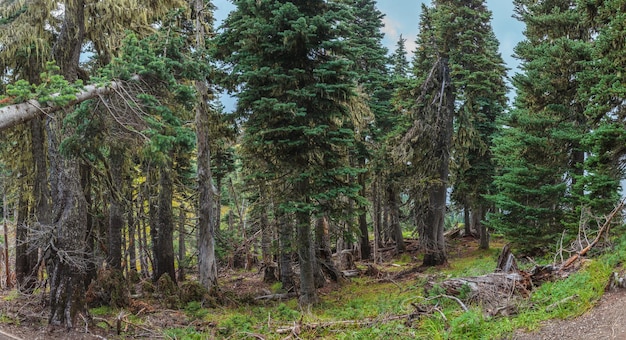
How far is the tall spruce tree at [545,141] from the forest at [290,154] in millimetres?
58

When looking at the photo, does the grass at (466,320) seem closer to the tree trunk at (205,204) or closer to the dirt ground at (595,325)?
the dirt ground at (595,325)

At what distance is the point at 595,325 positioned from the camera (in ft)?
16.5

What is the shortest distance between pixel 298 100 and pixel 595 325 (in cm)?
773

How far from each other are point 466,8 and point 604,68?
9.49 m

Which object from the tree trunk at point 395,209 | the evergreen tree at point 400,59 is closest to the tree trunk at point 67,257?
the tree trunk at point 395,209

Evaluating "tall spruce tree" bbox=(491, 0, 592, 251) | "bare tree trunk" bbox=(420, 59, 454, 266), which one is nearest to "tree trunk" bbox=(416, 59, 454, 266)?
"bare tree trunk" bbox=(420, 59, 454, 266)

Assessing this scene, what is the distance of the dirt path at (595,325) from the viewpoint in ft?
15.7

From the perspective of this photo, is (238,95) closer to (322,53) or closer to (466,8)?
(322,53)

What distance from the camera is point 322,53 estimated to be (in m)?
11.0

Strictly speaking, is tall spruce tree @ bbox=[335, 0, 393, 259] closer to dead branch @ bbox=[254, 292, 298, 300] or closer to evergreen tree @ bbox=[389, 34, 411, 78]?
evergreen tree @ bbox=[389, 34, 411, 78]

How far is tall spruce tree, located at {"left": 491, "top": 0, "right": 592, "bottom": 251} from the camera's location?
11648 mm

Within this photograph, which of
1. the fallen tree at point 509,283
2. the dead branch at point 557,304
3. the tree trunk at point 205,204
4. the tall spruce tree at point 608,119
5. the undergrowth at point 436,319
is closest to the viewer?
the undergrowth at point 436,319

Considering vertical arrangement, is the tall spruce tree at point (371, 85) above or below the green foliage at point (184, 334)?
above

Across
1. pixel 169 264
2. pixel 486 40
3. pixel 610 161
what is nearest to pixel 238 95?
pixel 169 264
